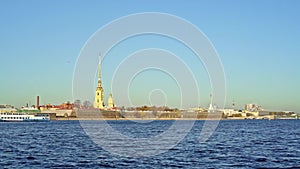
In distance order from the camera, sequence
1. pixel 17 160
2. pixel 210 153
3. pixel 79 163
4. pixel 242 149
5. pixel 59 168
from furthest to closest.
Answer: pixel 242 149
pixel 210 153
pixel 17 160
pixel 79 163
pixel 59 168

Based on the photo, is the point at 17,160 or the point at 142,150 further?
the point at 142,150

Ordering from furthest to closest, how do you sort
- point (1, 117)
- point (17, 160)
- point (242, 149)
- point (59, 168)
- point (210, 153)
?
point (1, 117), point (242, 149), point (210, 153), point (17, 160), point (59, 168)

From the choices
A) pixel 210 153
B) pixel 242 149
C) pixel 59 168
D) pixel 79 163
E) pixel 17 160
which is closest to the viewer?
pixel 59 168

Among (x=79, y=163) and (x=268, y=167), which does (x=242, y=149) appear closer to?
(x=268, y=167)

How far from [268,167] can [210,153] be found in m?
9.44

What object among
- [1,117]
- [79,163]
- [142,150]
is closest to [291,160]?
[142,150]

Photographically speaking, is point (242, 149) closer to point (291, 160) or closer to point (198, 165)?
point (291, 160)

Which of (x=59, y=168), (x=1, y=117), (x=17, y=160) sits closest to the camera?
(x=59, y=168)

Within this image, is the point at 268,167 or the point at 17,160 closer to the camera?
the point at 268,167

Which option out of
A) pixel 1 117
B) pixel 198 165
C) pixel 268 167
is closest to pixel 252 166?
pixel 268 167

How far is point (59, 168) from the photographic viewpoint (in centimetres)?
3412

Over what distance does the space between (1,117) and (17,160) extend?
16660 centimetres

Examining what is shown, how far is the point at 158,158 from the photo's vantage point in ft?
130

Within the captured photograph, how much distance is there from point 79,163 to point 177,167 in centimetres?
776
